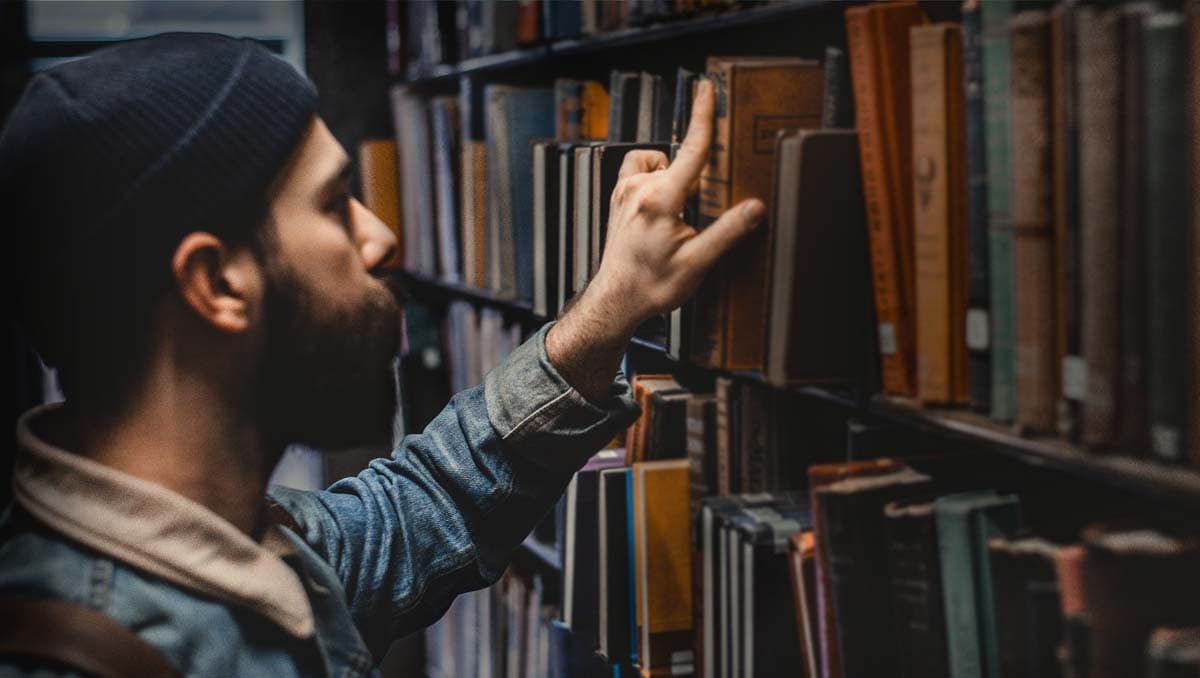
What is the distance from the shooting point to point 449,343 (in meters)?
2.85

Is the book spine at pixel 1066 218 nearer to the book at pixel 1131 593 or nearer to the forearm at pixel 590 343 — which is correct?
the book at pixel 1131 593

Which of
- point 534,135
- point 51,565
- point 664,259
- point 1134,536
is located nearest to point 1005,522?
point 1134,536

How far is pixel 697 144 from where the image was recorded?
1294mm

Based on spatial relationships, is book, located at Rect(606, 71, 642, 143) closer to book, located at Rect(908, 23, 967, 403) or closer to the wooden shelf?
the wooden shelf

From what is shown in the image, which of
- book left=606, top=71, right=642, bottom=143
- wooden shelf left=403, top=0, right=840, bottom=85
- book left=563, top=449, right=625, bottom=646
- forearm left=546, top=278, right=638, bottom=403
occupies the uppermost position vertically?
wooden shelf left=403, top=0, right=840, bottom=85

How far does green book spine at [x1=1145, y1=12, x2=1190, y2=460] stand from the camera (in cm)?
84

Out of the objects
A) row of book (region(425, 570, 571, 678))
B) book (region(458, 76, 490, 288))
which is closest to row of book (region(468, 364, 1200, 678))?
row of book (region(425, 570, 571, 678))

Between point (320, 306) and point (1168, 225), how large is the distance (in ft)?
2.55

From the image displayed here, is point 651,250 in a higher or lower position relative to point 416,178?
lower

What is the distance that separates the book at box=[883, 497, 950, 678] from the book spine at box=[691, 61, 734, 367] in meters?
0.32

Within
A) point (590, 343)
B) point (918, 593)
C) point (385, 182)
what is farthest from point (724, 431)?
point (385, 182)

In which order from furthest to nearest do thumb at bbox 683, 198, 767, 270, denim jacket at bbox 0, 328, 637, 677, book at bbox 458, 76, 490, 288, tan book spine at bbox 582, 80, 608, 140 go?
book at bbox 458, 76, 490, 288 → tan book spine at bbox 582, 80, 608, 140 → thumb at bbox 683, 198, 767, 270 → denim jacket at bbox 0, 328, 637, 677

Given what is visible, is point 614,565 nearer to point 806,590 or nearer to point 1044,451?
point 806,590

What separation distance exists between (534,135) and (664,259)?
3.23 feet
